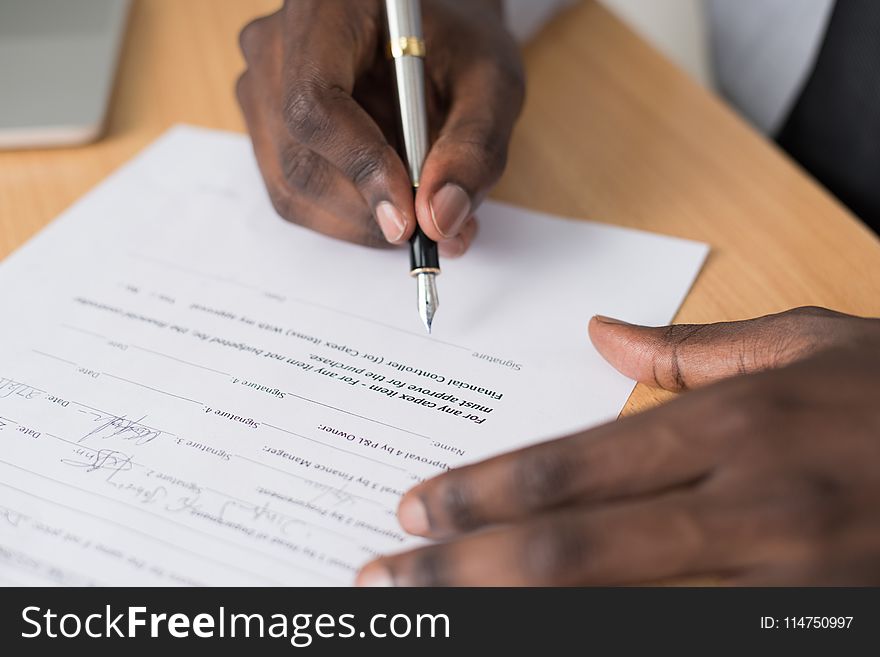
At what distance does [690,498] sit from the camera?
0.33 m

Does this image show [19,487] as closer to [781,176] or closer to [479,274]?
[479,274]

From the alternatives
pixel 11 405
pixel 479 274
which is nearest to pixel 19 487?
pixel 11 405

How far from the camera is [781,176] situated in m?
0.62

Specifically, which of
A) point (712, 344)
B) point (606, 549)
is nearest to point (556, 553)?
point (606, 549)

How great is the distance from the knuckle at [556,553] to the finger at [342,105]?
0.22 m

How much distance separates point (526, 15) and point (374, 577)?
58 centimetres

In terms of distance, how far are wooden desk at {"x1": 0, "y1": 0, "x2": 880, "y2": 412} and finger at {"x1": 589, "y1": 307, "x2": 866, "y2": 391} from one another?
18mm

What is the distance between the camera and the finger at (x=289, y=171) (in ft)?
1.80

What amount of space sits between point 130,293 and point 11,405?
10cm

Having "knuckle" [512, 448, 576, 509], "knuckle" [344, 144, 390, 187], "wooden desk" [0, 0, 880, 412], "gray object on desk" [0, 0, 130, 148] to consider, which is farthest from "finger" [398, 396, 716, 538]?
"gray object on desk" [0, 0, 130, 148]

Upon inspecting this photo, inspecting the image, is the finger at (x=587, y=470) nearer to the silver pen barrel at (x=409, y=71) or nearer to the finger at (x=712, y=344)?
the finger at (x=712, y=344)

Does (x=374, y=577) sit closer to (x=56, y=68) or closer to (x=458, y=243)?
(x=458, y=243)

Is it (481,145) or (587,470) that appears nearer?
(587,470)
